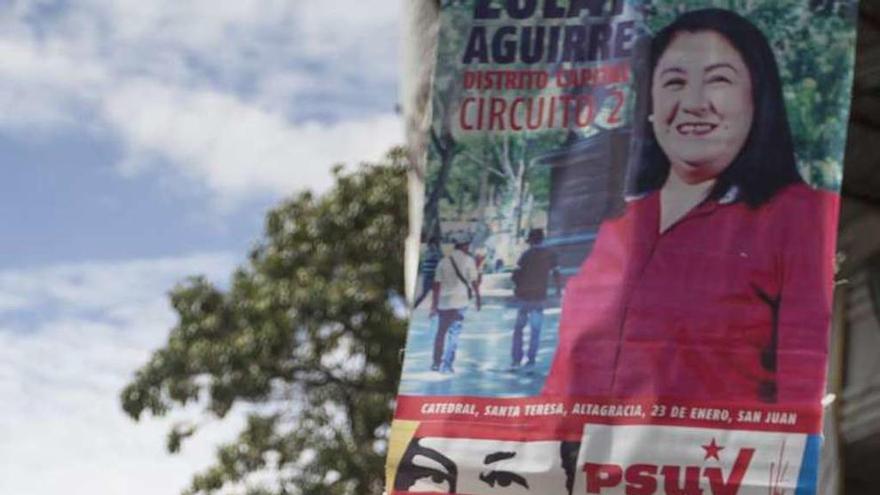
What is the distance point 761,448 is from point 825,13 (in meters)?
4.48

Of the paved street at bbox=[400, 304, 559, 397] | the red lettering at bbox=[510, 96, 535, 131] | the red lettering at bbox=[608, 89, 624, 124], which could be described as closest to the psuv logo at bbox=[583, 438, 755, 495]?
the paved street at bbox=[400, 304, 559, 397]

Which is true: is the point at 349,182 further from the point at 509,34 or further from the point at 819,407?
the point at 819,407

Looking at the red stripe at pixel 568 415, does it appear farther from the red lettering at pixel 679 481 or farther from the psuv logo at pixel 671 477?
the red lettering at pixel 679 481

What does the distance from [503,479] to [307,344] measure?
13.6 meters

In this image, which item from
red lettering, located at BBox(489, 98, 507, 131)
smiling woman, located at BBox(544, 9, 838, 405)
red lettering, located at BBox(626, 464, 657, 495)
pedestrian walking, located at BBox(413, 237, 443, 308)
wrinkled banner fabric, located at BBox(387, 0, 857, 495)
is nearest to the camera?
red lettering, located at BBox(626, 464, 657, 495)

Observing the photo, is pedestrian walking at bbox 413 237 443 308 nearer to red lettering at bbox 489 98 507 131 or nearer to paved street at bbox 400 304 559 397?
paved street at bbox 400 304 559 397

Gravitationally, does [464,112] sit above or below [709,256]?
above

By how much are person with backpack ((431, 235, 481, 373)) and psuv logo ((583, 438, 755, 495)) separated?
191cm

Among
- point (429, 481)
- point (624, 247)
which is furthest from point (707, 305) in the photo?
point (429, 481)

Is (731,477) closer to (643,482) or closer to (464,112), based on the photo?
(643,482)

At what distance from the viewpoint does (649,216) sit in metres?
18.7

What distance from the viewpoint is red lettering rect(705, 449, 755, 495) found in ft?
57.5

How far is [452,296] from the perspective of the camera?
1892cm

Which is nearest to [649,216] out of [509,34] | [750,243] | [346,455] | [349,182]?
[750,243]
